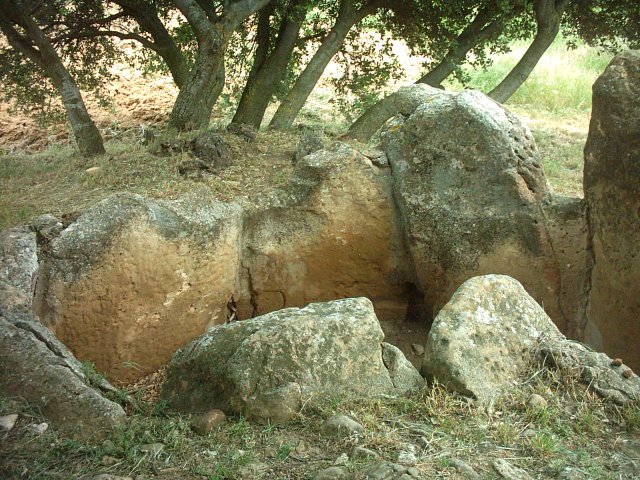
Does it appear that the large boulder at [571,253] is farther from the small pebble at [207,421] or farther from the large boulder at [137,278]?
the small pebble at [207,421]

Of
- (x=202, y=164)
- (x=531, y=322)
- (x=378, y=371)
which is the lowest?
(x=378, y=371)

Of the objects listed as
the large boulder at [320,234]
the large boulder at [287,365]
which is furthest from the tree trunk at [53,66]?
the large boulder at [287,365]

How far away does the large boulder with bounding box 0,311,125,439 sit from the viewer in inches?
156

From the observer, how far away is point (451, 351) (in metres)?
4.57

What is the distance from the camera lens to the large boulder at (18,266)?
479 centimetres

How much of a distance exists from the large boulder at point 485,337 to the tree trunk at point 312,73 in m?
3.91

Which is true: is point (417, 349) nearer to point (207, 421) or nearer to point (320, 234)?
point (320, 234)

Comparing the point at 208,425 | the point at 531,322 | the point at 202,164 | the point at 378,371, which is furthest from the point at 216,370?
the point at 202,164

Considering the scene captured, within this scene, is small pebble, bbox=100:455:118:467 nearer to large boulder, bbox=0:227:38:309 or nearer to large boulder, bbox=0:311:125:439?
large boulder, bbox=0:311:125:439

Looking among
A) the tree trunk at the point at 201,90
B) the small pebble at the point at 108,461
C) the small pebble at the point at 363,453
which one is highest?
the tree trunk at the point at 201,90

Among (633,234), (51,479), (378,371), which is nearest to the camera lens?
(51,479)

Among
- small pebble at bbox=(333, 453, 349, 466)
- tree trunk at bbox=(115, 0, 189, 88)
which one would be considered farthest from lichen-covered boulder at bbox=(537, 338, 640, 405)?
tree trunk at bbox=(115, 0, 189, 88)

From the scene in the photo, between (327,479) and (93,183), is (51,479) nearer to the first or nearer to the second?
(327,479)

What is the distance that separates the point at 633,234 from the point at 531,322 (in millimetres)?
1060
